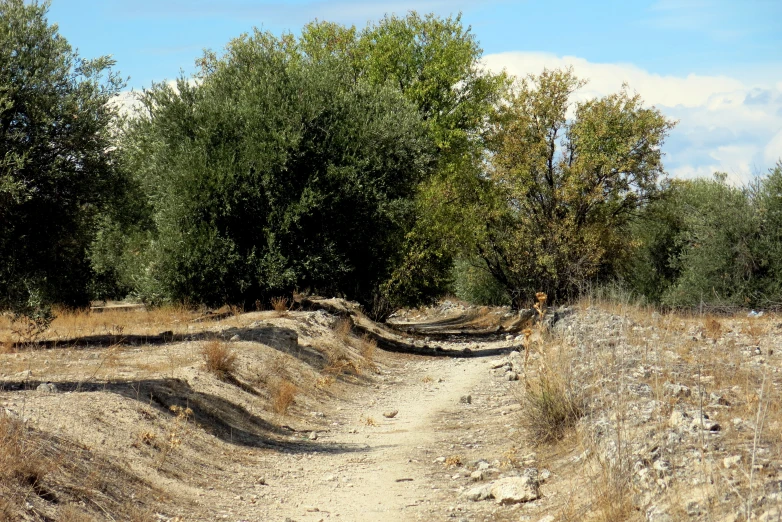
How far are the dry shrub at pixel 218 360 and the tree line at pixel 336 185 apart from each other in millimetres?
6246

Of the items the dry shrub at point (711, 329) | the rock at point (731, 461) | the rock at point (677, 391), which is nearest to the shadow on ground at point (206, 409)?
the rock at point (677, 391)

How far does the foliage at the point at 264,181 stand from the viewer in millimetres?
24297

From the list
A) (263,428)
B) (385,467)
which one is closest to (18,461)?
(385,467)

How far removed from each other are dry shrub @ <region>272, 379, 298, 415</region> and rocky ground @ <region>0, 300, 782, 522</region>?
32 millimetres

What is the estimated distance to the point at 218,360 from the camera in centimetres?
1434

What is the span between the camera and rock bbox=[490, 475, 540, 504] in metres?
8.65

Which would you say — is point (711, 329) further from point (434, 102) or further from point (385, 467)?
point (434, 102)

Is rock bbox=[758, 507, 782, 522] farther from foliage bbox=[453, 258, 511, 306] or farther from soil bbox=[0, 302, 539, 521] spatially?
foliage bbox=[453, 258, 511, 306]

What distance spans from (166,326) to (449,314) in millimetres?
44218

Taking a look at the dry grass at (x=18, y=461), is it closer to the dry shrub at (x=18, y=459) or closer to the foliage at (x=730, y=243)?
the dry shrub at (x=18, y=459)

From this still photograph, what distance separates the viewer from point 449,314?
66.0 metres

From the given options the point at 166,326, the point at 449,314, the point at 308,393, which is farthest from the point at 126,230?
the point at 449,314

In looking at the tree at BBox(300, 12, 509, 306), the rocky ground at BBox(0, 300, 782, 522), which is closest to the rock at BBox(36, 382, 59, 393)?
the rocky ground at BBox(0, 300, 782, 522)

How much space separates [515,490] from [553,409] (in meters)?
2.13
